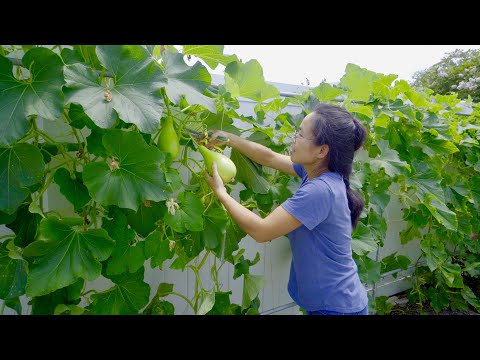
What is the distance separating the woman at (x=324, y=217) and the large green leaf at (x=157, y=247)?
228 mm

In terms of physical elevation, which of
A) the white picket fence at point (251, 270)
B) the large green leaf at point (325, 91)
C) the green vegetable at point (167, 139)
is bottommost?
the white picket fence at point (251, 270)

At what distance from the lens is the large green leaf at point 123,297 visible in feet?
3.69

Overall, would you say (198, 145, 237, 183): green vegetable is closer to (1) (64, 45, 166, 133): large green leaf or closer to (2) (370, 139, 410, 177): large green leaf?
(1) (64, 45, 166, 133): large green leaf

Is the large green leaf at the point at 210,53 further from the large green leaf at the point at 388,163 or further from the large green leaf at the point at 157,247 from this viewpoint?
the large green leaf at the point at 388,163

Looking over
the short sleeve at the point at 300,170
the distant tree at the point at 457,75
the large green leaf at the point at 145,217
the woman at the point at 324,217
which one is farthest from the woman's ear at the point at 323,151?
the distant tree at the point at 457,75

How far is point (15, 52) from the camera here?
0.97m

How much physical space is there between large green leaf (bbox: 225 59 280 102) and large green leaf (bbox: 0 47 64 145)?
0.54 meters

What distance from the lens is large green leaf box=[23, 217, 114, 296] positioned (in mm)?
892

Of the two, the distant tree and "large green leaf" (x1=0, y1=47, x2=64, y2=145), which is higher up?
"large green leaf" (x1=0, y1=47, x2=64, y2=145)

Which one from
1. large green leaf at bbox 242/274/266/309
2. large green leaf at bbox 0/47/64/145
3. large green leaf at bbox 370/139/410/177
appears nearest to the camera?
large green leaf at bbox 0/47/64/145

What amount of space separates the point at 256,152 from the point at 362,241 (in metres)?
0.67

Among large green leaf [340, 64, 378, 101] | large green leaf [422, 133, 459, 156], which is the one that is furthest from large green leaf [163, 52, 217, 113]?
large green leaf [422, 133, 459, 156]
